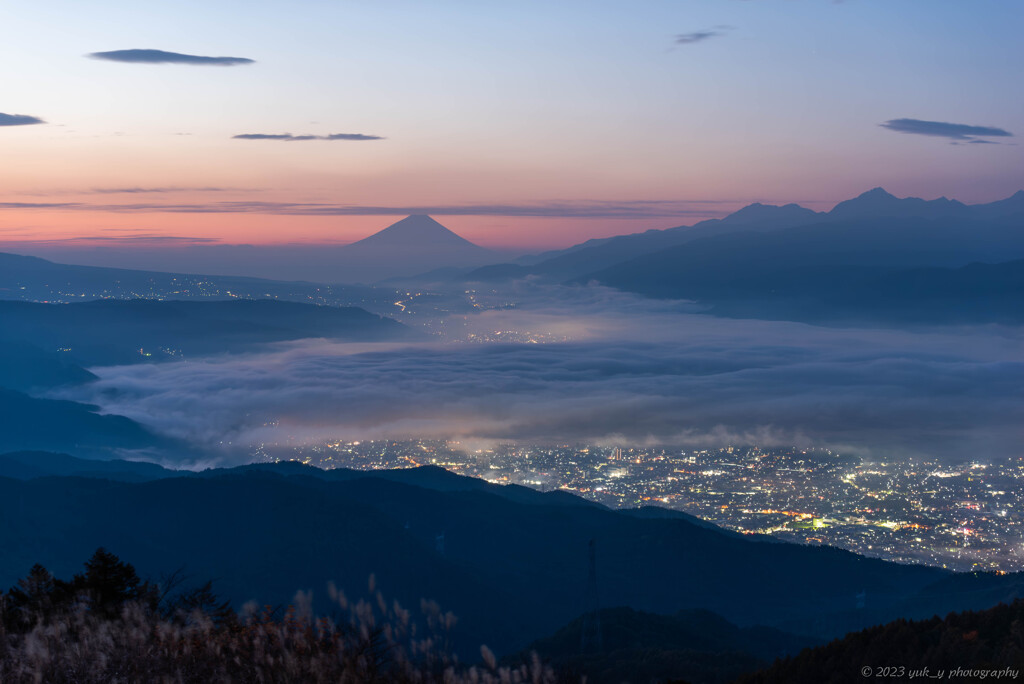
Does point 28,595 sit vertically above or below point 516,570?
above

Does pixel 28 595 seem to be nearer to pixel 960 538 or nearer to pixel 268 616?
pixel 268 616

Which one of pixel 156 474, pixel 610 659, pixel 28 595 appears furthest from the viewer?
pixel 156 474

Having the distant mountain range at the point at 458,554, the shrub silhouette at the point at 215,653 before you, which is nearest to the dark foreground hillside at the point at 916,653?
the shrub silhouette at the point at 215,653

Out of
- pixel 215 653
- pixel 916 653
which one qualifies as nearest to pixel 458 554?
pixel 916 653

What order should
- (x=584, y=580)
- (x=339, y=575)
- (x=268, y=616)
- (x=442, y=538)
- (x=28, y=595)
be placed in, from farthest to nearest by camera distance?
(x=442, y=538) < (x=584, y=580) < (x=339, y=575) < (x=28, y=595) < (x=268, y=616)

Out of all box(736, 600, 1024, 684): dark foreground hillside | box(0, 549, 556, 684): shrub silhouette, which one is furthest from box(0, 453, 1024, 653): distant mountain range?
box(0, 549, 556, 684): shrub silhouette

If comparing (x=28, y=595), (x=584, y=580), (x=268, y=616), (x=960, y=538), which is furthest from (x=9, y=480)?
(x=960, y=538)

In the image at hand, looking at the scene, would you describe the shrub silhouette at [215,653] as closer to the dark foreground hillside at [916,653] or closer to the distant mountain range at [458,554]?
the dark foreground hillside at [916,653]

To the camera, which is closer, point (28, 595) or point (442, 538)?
point (28, 595)
